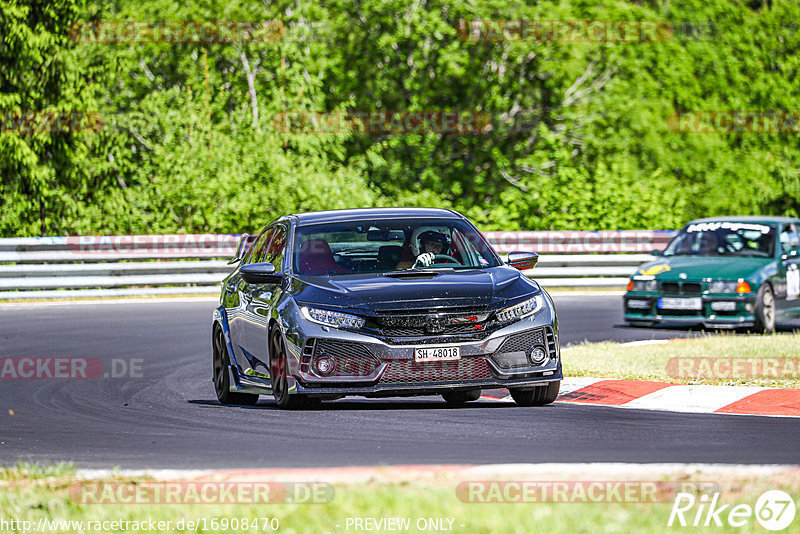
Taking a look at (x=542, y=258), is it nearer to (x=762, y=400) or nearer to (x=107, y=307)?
(x=107, y=307)

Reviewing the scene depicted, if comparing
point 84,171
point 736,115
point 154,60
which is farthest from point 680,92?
point 84,171

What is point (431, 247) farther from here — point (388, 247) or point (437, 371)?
point (437, 371)

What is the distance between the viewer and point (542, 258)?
25.9 meters

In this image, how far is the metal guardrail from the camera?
78.1 ft

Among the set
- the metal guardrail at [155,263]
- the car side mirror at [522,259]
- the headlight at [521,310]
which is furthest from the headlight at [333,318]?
the metal guardrail at [155,263]

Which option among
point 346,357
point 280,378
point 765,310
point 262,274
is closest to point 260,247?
point 262,274

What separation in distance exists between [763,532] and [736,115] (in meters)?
43.8

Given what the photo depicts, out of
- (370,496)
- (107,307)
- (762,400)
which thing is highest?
(370,496)

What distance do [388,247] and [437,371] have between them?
58.0 inches

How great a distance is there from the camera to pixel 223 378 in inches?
471

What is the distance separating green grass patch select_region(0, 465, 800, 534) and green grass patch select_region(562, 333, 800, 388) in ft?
18.9

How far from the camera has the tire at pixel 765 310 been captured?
18.3 meters

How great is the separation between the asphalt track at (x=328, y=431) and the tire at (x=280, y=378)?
0.09m

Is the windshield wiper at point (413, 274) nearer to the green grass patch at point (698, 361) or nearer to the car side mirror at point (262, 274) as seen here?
the car side mirror at point (262, 274)
